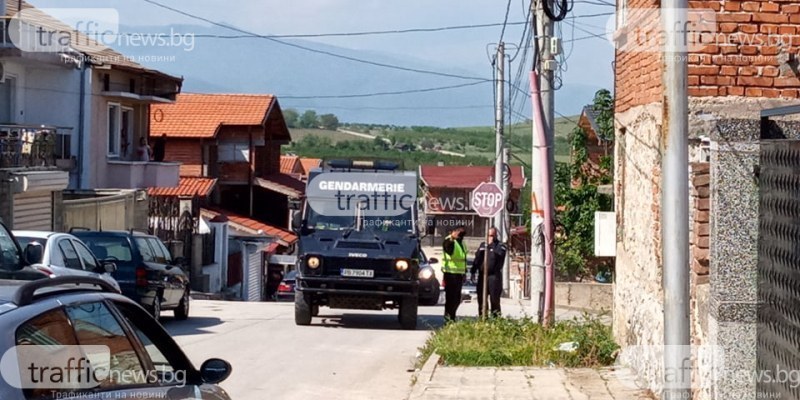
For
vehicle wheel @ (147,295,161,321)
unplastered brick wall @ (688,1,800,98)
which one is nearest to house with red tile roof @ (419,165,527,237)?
vehicle wheel @ (147,295,161,321)

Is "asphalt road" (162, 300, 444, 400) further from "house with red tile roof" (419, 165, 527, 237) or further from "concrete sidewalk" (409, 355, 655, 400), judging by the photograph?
"house with red tile roof" (419, 165, 527, 237)

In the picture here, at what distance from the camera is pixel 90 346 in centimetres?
546

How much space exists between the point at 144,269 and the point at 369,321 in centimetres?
511

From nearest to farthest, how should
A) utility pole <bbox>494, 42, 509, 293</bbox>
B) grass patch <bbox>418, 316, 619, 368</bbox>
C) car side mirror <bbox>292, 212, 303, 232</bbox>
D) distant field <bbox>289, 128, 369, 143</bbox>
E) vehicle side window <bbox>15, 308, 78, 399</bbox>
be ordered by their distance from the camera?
vehicle side window <bbox>15, 308, 78, 399</bbox> → grass patch <bbox>418, 316, 619, 368</bbox> → car side mirror <bbox>292, 212, 303, 232</bbox> → utility pole <bbox>494, 42, 509, 293</bbox> → distant field <bbox>289, 128, 369, 143</bbox>

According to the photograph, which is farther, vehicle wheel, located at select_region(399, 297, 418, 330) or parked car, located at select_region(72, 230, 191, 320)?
vehicle wheel, located at select_region(399, 297, 418, 330)

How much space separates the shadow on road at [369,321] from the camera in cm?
2184

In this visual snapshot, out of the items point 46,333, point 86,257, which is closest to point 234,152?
point 86,257

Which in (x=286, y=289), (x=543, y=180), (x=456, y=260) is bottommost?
(x=286, y=289)

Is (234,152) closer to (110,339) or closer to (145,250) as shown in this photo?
(145,250)

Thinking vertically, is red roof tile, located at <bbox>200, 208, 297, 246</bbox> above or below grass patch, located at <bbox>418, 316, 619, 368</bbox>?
above

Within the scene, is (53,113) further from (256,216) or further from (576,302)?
(256,216)

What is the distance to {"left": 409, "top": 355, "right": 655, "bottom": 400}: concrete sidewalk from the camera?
11.9m

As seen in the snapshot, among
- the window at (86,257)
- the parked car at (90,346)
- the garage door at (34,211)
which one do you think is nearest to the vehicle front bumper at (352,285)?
the window at (86,257)

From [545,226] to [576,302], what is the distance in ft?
46.8
